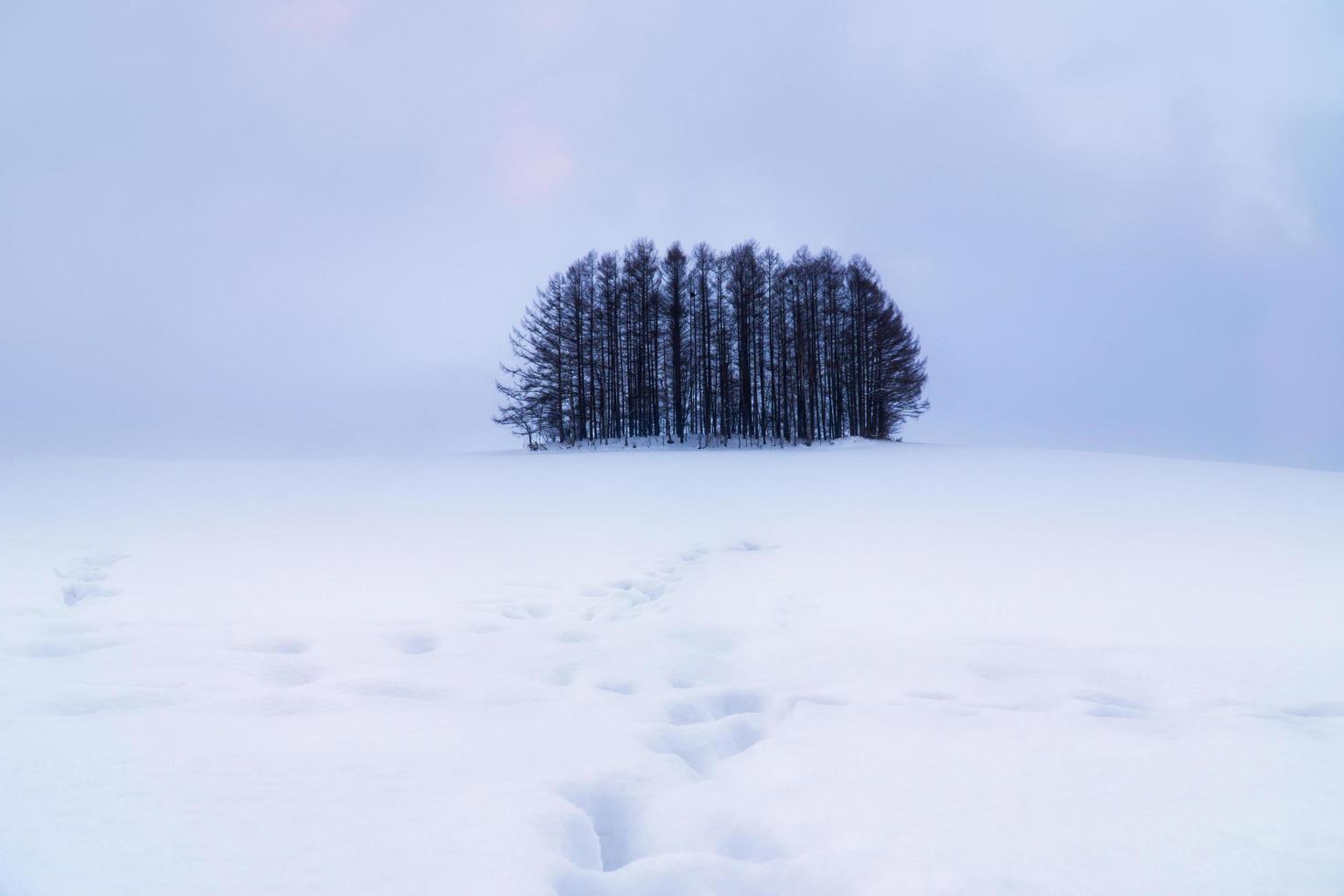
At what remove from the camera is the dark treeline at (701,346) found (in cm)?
2370

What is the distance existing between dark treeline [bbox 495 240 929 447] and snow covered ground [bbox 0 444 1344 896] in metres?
18.3

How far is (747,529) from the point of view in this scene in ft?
21.4

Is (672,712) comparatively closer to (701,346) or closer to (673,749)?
(673,749)

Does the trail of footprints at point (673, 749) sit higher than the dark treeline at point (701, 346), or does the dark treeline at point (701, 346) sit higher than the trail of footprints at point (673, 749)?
the dark treeline at point (701, 346)

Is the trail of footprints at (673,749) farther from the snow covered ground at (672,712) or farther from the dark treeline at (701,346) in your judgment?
the dark treeline at (701,346)

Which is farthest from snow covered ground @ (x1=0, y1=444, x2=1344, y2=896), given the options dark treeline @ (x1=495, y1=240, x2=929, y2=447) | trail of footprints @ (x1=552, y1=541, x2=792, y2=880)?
dark treeline @ (x1=495, y1=240, x2=929, y2=447)

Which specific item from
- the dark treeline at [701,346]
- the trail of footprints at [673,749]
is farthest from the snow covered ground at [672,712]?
the dark treeline at [701,346]

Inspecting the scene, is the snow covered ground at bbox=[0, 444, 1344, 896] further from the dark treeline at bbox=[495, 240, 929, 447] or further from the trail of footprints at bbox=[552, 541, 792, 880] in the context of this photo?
the dark treeline at bbox=[495, 240, 929, 447]

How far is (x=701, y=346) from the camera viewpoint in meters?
24.6

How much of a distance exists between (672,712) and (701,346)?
22.6 meters

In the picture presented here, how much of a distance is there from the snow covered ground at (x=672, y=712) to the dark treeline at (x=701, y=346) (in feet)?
60.0

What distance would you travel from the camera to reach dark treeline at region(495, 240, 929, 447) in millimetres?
23703

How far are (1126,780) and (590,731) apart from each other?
1649mm

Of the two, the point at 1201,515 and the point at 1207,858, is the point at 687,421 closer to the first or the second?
the point at 1201,515
